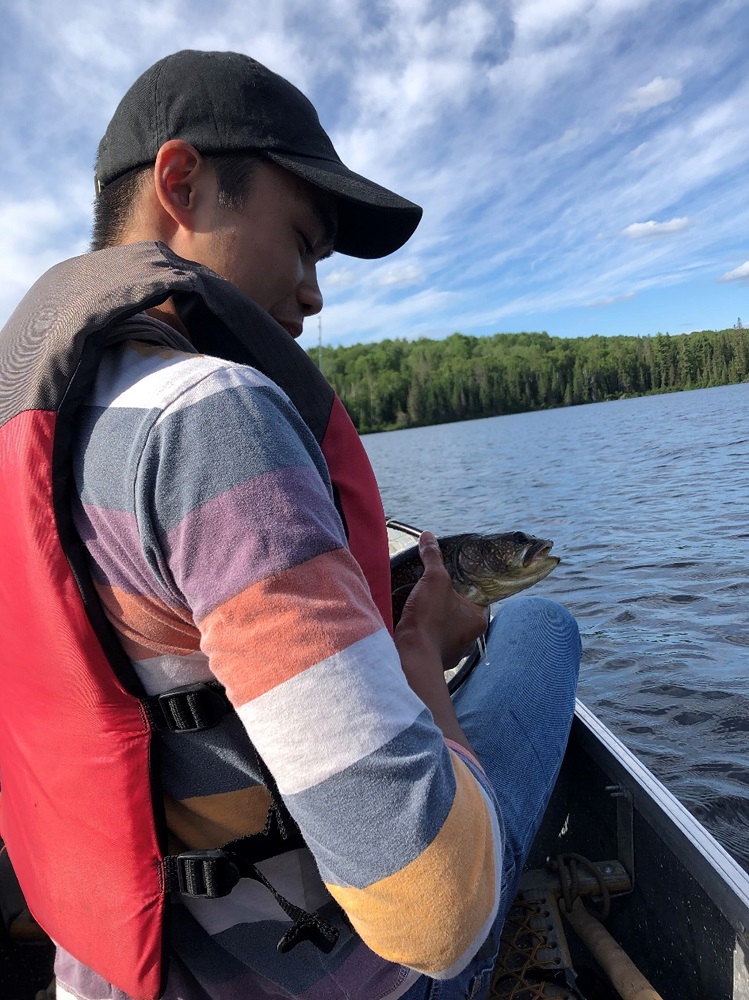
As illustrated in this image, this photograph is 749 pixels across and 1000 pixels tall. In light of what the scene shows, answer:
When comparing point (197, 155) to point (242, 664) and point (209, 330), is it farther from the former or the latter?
point (242, 664)

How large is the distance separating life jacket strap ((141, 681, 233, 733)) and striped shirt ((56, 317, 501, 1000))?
23mm

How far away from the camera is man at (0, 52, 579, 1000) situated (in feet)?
3.12

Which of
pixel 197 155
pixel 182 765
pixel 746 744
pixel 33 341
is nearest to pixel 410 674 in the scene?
pixel 182 765

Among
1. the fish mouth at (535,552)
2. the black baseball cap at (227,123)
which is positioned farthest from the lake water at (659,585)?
the black baseball cap at (227,123)

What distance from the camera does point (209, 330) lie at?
136 centimetres

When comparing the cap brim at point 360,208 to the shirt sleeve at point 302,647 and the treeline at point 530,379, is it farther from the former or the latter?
the treeline at point 530,379

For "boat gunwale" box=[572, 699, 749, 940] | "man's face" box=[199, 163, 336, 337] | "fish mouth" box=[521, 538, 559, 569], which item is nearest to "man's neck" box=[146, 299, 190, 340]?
"man's face" box=[199, 163, 336, 337]

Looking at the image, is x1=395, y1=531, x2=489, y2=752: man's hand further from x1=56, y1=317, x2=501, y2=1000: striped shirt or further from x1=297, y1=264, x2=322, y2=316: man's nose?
x1=297, y1=264, x2=322, y2=316: man's nose

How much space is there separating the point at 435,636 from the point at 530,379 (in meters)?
105

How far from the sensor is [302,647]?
929 mm

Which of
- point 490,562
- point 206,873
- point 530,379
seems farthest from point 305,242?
point 530,379

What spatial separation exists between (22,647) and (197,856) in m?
0.47

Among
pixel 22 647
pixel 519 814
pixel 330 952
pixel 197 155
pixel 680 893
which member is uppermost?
pixel 197 155

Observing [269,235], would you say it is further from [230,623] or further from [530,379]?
[530,379]
